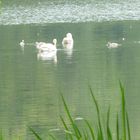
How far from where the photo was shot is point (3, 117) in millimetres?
12195

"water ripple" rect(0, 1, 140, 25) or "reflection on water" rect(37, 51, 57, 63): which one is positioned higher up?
"water ripple" rect(0, 1, 140, 25)

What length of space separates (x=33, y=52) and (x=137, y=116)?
12.5 meters

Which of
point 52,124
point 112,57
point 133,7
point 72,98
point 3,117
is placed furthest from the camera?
point 133,7

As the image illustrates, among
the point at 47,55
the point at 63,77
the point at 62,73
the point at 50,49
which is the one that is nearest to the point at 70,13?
the point at 47,55

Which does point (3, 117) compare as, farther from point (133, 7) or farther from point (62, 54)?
point (133, 7)

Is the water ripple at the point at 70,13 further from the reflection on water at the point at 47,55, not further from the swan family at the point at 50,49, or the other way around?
the reflection on water at the point at 47,55

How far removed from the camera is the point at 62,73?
17.9 metres

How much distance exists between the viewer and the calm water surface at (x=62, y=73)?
11953 millimetres

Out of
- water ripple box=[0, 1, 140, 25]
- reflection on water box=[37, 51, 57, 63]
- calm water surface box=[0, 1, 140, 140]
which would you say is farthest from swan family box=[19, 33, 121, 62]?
water ripple box=[0, 1, 140, 25]

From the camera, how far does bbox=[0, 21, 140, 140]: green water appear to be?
11.9 meters

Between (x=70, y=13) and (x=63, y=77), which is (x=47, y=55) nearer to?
(x=63, y=77)

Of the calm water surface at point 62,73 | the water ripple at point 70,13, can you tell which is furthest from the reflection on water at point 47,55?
the water ripple at point 70,13

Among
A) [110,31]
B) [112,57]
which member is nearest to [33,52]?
[112,57]

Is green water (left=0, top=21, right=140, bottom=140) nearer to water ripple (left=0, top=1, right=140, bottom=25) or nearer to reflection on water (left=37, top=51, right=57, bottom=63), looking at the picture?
reflection on water (left=37, top=51, right=57, bottom=63)
